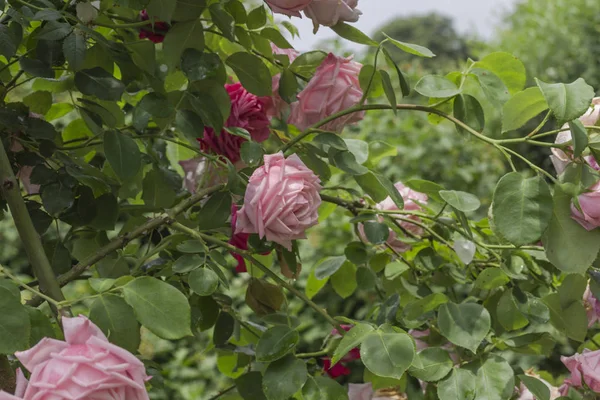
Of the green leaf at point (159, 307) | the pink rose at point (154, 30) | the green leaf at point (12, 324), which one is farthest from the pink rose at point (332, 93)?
the green leaf at point (12, 324)

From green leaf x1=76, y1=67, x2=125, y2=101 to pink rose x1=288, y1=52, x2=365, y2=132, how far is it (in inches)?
10.3

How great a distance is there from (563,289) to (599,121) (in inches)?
11.5

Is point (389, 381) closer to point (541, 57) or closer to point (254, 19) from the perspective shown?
point (254, 19)

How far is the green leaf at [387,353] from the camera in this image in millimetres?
915

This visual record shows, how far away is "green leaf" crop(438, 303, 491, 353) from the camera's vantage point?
1092mm

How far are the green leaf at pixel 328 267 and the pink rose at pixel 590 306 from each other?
0.42m

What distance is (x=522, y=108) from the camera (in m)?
1.00

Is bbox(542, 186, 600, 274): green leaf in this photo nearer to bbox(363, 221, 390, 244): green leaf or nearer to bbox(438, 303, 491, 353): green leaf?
bbox(438, 303, 491, 353): green leaf

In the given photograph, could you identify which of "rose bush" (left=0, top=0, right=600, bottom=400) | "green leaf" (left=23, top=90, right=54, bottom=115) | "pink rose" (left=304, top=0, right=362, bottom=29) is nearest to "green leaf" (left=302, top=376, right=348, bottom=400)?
"rose bush" (left=0, top=0, right=600, bottom=400)

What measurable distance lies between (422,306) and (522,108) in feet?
1.12

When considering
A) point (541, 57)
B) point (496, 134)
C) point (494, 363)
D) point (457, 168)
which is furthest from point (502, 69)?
point (541, 57)

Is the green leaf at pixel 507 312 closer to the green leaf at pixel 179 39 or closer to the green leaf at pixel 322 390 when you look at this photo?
the green leaf at pixel 322 390

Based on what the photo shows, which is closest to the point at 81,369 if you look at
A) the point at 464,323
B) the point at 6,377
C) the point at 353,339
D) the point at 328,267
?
the point at 6,377

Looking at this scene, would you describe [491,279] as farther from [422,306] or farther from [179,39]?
[179,39]
